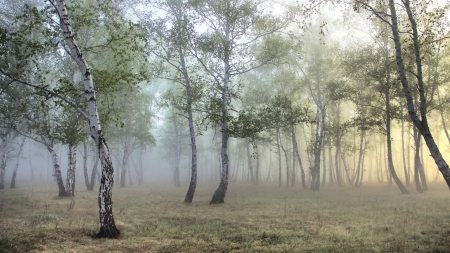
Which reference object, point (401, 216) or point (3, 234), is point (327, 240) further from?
point (3, 234)

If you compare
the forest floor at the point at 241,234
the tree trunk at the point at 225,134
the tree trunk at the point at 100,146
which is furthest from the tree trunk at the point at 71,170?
the tree trunk at the point at 100,146

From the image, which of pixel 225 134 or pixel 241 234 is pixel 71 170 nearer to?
pixel 225 134

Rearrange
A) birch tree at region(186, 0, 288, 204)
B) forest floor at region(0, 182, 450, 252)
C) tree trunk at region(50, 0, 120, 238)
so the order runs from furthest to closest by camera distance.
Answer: birch tree at region(186, 0, 288, 204)
tree trunk at region(50, 0, 120, 238)
forest floor at region(0, 182, 450, 252)

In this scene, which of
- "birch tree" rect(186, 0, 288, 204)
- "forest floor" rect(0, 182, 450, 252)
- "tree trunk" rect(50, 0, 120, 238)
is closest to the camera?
"forest floor" rect(0, 182, 450, 252)

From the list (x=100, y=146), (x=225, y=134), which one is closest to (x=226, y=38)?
(x=225, y=134)

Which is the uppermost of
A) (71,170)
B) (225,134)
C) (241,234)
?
(225,134)

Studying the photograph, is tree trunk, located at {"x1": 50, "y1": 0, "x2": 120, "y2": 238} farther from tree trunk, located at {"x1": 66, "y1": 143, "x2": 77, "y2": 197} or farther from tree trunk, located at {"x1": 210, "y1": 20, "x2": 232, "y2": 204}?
tree trunk, located at {"x1": 66, "y1": 143, "x2": 77, "y2": 197}

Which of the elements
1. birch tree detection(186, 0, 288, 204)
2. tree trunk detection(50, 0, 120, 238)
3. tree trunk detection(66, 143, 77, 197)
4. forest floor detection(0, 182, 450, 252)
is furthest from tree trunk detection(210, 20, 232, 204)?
tree trunk detection(66, 143, 77, 197)

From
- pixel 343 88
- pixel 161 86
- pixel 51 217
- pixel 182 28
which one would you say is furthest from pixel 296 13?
pixel 161 86

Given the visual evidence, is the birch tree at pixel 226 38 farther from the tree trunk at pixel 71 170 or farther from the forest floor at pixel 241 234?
the tree trunk at pixel 71 170

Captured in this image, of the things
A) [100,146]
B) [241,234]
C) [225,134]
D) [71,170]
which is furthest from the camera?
[71,170]

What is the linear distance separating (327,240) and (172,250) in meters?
4.30

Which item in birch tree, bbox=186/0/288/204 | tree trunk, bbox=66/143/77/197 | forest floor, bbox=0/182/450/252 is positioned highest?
birch tree, bbox=186/0/288/204

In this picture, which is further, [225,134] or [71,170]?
[71,170]
